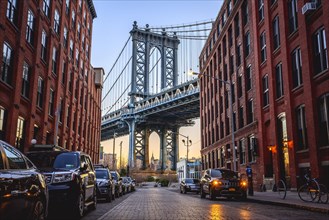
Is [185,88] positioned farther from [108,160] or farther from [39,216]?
[108,160]

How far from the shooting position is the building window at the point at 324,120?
18.8 meters

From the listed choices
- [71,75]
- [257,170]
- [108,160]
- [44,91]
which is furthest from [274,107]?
[108,160]

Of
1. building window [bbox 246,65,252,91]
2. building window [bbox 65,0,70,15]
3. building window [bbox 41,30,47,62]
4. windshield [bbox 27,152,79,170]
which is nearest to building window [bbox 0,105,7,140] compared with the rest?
building window [bbox 41,30,47,62]

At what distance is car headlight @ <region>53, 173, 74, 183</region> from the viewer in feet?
29.2

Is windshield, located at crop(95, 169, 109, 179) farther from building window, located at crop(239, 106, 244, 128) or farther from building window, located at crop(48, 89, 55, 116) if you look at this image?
building window, located at crop(239, 106, 244, 128)

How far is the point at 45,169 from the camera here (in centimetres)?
929

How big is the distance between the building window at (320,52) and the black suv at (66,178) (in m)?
14.1

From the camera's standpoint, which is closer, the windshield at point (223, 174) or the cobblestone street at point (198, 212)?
the cobblestone street at point (198, 212)

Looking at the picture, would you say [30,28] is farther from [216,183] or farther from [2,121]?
[216,183]

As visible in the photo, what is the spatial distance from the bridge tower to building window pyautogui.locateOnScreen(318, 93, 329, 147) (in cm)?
6152

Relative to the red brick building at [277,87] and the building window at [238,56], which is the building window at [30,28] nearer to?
the red brick building at [277,87]

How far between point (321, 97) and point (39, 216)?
17.2 m

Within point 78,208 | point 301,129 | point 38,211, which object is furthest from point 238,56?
point 38,211

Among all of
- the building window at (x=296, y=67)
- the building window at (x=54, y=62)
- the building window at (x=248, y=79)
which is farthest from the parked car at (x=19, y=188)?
the building window at (x=248, y=79)
